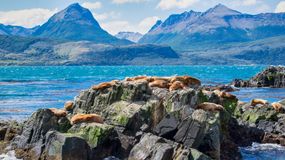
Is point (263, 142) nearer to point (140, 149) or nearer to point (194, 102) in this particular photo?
point (194, 102)

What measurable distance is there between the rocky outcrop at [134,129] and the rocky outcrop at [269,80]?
7848cm

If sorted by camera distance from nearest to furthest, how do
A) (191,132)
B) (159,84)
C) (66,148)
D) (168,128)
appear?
(66,148) → (191,132) → (168,128) → (159,84)

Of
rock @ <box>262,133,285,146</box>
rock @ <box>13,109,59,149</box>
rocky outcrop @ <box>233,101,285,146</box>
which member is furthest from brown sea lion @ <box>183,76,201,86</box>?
rock @ <box>13,109,59,149</box>

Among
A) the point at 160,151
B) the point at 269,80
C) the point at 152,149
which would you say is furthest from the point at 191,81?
the point at 269,80

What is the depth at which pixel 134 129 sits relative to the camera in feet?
108

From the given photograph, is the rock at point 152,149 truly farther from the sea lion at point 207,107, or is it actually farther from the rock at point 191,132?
the sea lion at point 207,107

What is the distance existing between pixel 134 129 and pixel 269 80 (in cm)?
8842

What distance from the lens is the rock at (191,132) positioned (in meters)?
28.9

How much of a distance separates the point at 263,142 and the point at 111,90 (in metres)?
13.3

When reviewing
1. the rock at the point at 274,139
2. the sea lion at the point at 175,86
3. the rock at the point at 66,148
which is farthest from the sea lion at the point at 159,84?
the rock at the point at 66,148

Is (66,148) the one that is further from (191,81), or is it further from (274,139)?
(191,81)

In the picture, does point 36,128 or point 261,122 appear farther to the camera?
point 261,122

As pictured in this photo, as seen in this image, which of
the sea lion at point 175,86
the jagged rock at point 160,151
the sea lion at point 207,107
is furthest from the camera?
the sea lion at point 175,86

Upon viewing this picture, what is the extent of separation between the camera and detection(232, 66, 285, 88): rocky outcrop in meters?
114
